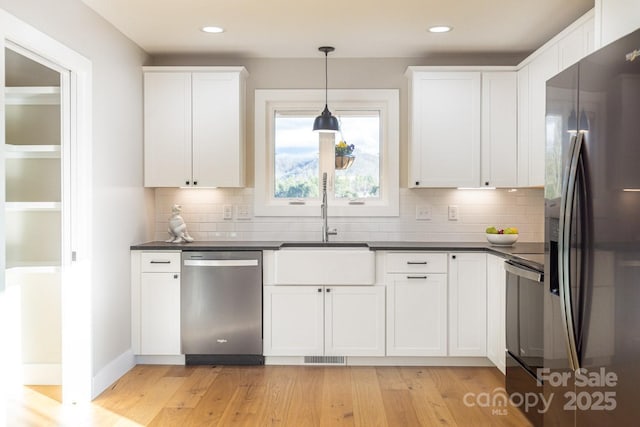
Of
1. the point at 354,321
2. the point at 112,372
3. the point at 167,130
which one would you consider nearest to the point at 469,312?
the point at 354,321

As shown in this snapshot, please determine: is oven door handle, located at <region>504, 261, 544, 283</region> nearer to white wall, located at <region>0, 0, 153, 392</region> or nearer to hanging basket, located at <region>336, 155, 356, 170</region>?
hanging basket, located at <region>336, 155, 356, 170</region>

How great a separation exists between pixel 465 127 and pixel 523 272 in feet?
5.34

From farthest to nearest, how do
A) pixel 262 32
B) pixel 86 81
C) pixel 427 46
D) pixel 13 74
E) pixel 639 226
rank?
pixel 427 46 → pixel 262 32 → pixel 86 81 → pixel 13 74 → pixel 639 226

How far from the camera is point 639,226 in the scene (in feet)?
5.64

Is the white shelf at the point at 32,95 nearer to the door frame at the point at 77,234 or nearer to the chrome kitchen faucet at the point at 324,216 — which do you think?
A: the door frame at the point at 77,234

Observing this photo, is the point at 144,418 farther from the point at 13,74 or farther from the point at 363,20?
the point at 363,20

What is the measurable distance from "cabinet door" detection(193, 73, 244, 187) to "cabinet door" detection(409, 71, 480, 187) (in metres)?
1.43

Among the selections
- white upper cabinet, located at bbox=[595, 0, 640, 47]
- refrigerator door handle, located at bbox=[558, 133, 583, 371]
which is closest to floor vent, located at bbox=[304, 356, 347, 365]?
refrigerator door handle, located at bbox=[558, 133, 583, 371]

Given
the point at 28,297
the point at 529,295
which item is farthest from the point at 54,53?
the point at 529,295

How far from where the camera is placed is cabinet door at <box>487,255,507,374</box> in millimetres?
3662

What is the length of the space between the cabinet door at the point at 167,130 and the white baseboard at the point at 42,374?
5.08ft

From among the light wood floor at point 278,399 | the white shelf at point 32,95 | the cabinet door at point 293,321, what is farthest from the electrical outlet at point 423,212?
the white shelf at point 32,95

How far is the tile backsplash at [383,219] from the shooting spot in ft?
15.2

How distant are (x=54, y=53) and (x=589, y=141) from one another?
8.99 feet
